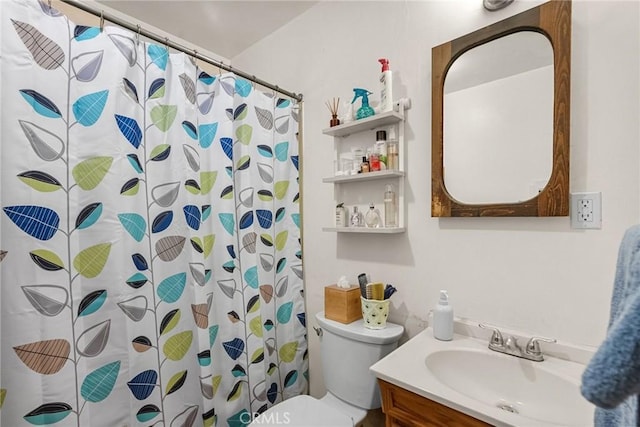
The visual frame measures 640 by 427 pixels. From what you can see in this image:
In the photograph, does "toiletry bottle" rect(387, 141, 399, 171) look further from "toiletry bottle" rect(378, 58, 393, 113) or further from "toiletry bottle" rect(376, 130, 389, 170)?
"toiletry bottle" rect(378, 58, 393, 113)

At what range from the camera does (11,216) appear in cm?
90

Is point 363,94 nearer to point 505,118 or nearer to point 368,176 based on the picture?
point 368,176

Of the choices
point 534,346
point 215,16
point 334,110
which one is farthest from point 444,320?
point 215,16

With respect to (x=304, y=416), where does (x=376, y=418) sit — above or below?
below

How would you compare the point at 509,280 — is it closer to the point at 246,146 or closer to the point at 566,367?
the point at 566,367

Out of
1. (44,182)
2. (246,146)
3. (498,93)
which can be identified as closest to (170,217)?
(44,182)

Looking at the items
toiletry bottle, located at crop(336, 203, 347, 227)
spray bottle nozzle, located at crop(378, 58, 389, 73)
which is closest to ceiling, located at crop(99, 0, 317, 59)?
spray bottle nozzle, located at crop(378, 58, 389, 73)

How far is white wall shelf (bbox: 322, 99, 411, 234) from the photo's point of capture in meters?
1.32

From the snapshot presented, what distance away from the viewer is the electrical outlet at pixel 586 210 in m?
0.92

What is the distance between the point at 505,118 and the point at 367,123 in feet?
1.78

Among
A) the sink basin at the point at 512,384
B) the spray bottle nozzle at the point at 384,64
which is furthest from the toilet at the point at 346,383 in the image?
the spray bottle nozzle at the point at 384,64

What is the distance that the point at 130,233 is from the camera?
44.7 inches

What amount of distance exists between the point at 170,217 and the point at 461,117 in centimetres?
124

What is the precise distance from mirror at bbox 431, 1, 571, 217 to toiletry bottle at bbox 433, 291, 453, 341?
346 mm
